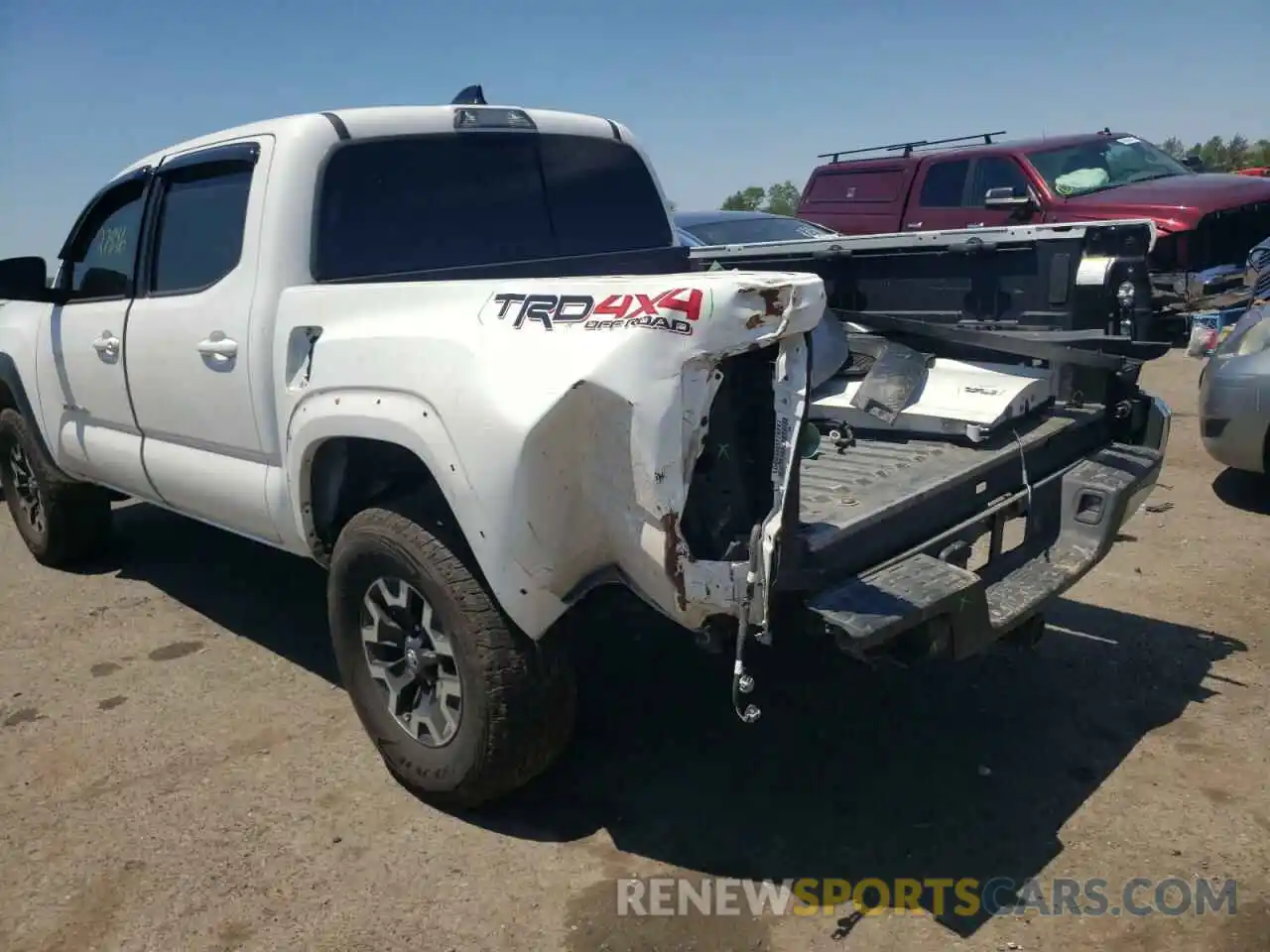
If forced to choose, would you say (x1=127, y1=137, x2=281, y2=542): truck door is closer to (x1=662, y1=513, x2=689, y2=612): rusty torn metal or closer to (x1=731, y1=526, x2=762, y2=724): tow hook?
(x1=662, y1=513, x2=689, y2=612): rusty torn metal

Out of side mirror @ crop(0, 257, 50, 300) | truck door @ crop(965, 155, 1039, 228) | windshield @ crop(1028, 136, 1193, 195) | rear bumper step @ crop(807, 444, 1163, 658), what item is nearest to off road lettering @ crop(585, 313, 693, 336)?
rear bumper step @ crop(807, 444, 1163, 658)

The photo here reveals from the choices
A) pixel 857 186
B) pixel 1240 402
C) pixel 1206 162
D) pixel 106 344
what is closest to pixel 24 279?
pixel 106 344

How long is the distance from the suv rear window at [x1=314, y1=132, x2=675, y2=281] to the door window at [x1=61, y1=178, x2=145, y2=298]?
1336mm

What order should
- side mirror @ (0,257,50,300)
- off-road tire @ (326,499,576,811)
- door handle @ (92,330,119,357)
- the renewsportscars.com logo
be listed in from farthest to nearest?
side mirror @ (0,257,50,300) < door handle @ (92,330,119,357) < off-road tire @ (326,499,576,811) < the renewsportscars.com logo

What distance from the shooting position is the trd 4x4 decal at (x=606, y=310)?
96.7 inches

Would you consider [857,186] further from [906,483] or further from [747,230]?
[906,483]

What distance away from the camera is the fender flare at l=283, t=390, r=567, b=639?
2.79 meters

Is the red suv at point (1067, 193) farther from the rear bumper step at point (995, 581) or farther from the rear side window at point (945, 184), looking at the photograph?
the rear bumper step at point (995, 581)

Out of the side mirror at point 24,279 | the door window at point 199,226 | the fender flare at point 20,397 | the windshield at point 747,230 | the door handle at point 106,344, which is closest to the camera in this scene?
the door window at point 199,226

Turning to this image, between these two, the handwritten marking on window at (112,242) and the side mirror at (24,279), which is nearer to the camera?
the handwritten marking on window at (112,242)

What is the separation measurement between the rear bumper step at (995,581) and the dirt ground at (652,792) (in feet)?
2.04

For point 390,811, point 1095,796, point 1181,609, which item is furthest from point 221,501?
point 1181,609

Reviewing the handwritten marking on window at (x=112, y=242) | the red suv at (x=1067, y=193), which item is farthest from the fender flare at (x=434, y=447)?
the red suv at (x=1067, y=193)

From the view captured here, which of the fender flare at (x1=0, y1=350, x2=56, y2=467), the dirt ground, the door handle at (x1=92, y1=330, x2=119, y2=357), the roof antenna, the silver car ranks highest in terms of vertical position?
the roof antenna
